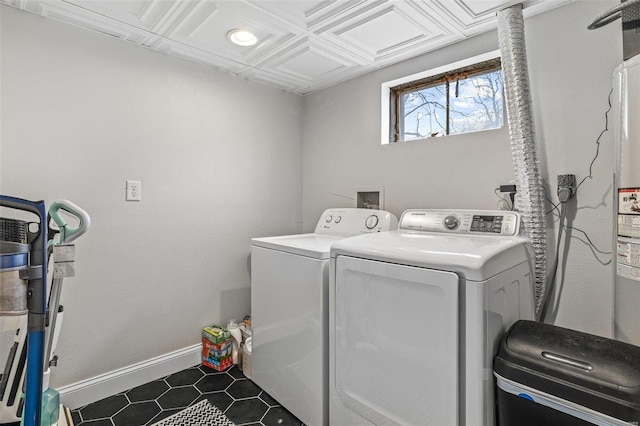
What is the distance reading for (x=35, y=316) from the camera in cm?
102

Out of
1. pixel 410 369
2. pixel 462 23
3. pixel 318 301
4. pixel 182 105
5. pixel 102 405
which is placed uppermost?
pixel 462 23

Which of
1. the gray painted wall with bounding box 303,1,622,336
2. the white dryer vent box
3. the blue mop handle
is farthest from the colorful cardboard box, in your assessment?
the gray painted wall with bounding box 303,1,622,336

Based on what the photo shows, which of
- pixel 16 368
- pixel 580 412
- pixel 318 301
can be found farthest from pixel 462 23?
pixel 16 368

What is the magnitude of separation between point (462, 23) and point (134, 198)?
210 cm

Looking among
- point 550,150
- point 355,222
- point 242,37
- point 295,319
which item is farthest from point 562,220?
point 242,37

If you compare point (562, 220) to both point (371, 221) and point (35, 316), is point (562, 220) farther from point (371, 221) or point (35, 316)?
point (35, 316)

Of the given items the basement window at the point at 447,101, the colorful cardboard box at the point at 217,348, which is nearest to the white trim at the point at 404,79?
the basement window at the point at 447,101

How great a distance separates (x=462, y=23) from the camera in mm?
1734

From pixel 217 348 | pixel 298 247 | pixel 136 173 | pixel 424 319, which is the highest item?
pixel 136 173

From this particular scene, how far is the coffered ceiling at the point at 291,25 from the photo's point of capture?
5.21 feet

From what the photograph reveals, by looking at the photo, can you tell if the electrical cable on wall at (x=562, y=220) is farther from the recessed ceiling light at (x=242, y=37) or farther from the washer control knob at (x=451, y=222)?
the recessed ceiling light at (x=242, y=37)

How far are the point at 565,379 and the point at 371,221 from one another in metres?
1.29

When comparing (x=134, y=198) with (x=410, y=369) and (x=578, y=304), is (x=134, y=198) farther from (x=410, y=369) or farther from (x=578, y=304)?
(x=578, y=304)

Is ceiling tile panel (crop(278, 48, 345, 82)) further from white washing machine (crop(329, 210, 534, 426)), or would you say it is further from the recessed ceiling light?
white washing machine (crop(329, 210, 534, 426))
